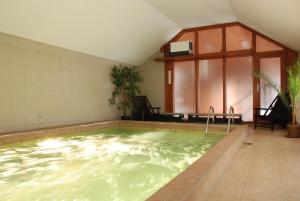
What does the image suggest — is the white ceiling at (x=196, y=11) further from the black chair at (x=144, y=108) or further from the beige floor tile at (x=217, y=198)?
the beige floor tile at (x=217, y=198)

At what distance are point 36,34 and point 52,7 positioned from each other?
0.88 m

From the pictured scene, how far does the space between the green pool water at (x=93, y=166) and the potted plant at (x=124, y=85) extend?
9.68 feet

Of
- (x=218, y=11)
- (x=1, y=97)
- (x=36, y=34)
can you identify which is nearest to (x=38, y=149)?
(x=1, y=97)

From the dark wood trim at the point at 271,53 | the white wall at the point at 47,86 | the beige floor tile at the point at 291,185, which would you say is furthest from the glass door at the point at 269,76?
the beige floor tile at the point at 291,185

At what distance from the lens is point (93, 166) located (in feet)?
11.5

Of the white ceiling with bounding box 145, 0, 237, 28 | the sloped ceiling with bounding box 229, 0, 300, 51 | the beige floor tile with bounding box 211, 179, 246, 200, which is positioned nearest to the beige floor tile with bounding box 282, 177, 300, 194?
the beige floor tile with bounding box 211, 179, 246, 200

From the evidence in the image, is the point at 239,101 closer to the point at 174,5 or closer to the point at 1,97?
the point at 174,5

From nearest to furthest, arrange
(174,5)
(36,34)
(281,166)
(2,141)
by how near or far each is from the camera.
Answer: (281,166) < (2,141) < (36,34) < (174,5)

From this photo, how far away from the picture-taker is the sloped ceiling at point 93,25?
502 cm

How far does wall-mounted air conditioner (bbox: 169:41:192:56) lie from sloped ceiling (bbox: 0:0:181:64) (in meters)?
0.40

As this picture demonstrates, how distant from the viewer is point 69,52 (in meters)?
6.88

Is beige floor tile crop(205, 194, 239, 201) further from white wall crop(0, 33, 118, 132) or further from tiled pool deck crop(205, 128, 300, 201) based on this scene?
white wall crop(0, 33, 118, 132)

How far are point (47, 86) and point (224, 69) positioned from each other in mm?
5584

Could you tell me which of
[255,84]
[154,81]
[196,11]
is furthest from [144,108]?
[255,84]
